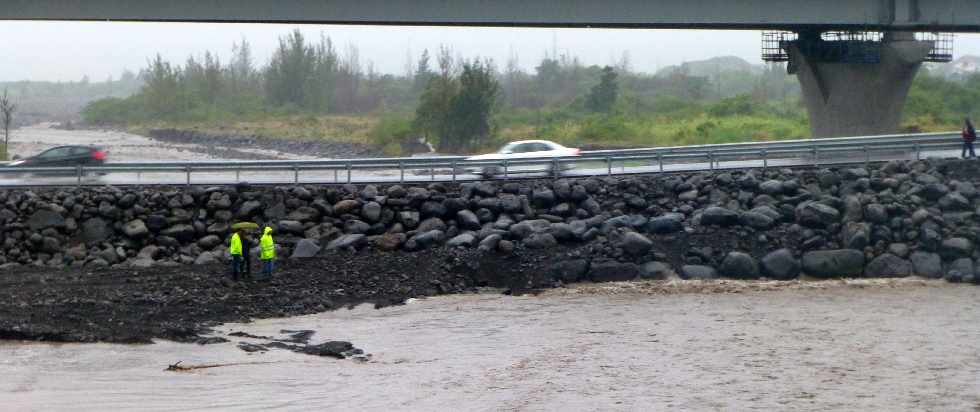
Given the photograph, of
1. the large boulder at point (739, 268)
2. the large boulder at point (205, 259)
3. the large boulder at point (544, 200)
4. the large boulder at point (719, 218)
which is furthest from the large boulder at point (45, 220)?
the large boulder at point (739, 268)

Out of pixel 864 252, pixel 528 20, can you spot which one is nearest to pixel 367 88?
pixel 528 20

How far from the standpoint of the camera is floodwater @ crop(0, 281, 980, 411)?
1506 centimetres

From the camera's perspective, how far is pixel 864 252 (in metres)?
24.9

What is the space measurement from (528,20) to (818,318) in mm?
16934

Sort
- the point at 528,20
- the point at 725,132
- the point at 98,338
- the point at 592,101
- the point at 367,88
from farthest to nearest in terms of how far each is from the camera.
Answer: the point at 367,88 → the point at 592,101 → the point at 725,132 → the point at 528,20 → the point at 98,338

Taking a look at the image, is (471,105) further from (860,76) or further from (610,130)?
(860,76)

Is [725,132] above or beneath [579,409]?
above

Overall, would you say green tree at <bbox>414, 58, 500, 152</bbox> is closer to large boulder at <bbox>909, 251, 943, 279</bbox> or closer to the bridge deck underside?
the bridge deck underside

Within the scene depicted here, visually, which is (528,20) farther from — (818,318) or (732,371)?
(732,371)

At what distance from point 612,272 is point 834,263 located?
14.6 feet

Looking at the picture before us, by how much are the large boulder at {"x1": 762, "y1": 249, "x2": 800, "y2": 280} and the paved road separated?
4517 millimetres

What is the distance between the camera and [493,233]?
82.6 ft

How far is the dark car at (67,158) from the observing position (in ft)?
110

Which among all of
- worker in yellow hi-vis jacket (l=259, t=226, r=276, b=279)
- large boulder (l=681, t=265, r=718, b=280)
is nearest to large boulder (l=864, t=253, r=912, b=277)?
large boulder (l=681, t=265, r=718, b=280)
